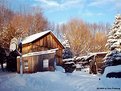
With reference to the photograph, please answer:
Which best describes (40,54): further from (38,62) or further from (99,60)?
(99,60)

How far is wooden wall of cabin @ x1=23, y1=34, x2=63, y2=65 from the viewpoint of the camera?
43562 millimetres

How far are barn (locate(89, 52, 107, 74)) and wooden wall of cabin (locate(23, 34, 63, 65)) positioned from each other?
6.50 m

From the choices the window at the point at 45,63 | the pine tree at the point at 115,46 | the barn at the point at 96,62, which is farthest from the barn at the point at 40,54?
the pine tree at the point at 115,46

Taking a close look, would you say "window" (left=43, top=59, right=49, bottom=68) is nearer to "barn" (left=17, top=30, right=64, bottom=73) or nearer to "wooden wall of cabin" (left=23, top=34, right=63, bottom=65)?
"barn" (left=17, top=30, right=64, bottom=73)

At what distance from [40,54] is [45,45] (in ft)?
19.6

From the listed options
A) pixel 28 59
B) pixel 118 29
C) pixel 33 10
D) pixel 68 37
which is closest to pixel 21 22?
pixel 33 10

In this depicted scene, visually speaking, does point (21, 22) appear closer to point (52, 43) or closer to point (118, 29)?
point (52, 43)

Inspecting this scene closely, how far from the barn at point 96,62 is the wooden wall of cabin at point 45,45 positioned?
256 inches

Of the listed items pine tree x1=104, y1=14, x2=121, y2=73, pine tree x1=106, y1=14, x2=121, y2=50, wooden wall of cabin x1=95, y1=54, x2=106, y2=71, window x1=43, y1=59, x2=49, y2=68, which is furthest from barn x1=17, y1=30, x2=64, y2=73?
pine tree x1=106, y1=14, x2=121, y2=50

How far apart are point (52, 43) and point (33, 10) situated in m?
27.1

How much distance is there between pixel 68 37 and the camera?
70.8m

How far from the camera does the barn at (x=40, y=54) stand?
3853cm

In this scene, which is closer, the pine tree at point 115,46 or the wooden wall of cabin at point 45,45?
the pine tree at point 115,46

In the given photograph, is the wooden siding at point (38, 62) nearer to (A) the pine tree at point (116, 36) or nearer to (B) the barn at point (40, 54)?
(B) the barn at point (40, 54)
